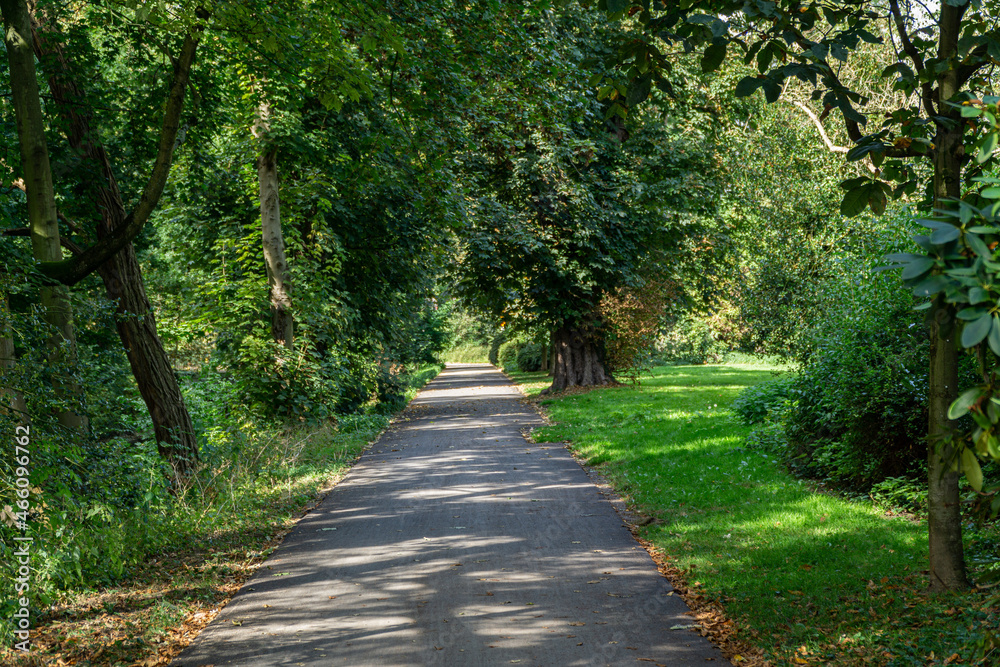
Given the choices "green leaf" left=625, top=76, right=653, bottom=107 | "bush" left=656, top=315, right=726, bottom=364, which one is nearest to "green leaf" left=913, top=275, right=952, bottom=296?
"green leaf" left=625, top=76, right=653, bottom=107

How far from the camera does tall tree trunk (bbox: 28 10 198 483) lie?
8.78 m

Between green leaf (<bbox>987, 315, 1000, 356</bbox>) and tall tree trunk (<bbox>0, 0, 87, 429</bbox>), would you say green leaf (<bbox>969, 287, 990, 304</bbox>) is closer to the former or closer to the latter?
green leaf (<bbox>987, 315, 1000, 356</bbox>)

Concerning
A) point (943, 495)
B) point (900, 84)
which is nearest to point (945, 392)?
point (943, 495)

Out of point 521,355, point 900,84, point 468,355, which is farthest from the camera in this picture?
point 468,355

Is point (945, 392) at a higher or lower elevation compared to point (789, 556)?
higher

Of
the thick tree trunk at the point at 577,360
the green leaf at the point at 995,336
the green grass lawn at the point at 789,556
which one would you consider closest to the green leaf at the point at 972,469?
the green leaf at the point at 995,336

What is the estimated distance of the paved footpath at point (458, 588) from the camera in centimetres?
477

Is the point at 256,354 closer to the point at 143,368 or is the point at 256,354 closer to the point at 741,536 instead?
the point at 143,368

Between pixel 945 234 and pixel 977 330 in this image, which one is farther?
pixel 945 234

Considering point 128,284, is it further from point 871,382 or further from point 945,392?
point 945,392

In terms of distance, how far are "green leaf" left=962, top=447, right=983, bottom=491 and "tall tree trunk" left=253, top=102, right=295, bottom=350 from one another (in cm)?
1358

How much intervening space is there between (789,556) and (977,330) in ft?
14.8

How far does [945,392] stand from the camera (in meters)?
4.77

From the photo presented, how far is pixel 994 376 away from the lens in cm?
263
